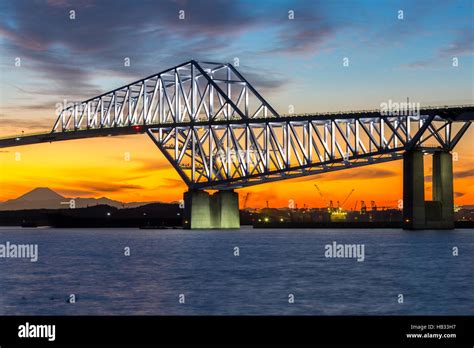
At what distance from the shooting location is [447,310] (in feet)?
141

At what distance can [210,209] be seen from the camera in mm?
183500

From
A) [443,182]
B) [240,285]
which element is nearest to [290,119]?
[443,182]

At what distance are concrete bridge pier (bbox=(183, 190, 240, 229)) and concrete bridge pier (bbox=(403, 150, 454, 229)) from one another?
47912mm

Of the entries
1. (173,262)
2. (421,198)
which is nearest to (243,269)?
(173,262)

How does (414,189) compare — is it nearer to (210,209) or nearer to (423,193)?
(423,193)

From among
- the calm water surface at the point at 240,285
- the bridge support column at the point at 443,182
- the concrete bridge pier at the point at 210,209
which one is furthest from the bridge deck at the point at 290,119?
the calm water surface at the point at 240,285

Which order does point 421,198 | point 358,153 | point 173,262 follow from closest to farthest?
point 173,262 → point 421,198 → point 358,153

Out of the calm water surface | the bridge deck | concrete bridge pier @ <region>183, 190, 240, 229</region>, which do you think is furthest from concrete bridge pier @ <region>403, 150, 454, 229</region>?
the calm water surface

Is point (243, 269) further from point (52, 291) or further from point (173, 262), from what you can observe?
point (52, 291)

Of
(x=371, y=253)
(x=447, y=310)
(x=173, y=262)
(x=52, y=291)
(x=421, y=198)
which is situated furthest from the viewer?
(x=421, y=198)

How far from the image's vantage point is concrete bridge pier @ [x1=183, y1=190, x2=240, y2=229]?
178500mm

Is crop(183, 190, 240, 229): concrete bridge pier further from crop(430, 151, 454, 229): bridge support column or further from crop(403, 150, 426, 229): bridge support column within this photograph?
crop(430, 151, 454, 229): bridge support column
